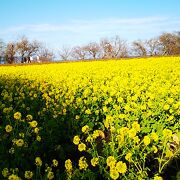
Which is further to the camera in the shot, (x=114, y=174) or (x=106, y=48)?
(x=106, y=48)

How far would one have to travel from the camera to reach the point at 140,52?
268 feet

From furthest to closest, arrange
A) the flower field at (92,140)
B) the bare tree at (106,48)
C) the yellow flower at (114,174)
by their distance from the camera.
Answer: the bare tree at (106,48)
the flower field at (92,140)
the yellow flower at (114,174)

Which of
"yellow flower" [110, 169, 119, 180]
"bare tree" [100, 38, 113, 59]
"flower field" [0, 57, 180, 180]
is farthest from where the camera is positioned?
"bare tree" [100, 38, 113, 59]

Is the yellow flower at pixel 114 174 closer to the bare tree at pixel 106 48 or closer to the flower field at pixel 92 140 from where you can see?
the flower field at pixel 92 140

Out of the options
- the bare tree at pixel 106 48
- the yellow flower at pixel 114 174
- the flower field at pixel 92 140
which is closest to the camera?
the yellow flower at pixel 114 174

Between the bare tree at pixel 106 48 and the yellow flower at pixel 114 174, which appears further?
the bare tree at pixel 106 48

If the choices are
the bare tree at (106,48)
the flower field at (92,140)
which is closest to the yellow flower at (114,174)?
the flower field at (92,140)

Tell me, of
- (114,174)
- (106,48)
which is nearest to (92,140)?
(114,174)

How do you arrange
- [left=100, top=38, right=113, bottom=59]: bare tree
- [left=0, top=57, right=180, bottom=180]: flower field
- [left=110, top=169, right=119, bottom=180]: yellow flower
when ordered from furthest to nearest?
[left=100, top=38, right=113, bottom=59]: bare tree, [left=0, top=57, right=180, bottom=180]: flower field, [left=110, top=169, right=119, bottom=180]: yellow flower

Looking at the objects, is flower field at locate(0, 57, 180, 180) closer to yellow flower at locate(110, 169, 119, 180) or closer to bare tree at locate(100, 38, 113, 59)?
yellow flower at locate(110, 169, 119, 180)

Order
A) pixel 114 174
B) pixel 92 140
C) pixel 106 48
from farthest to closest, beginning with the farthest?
pixel 106 48 → pixel 92 140 → pixel 114 174

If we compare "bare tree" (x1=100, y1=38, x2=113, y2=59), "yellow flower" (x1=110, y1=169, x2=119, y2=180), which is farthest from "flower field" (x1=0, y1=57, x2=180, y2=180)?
"bare tree" (x1=100, y1=38, x2=113, y2=59)

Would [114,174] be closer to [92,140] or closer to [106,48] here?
[92,140]

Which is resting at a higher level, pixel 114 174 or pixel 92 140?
pixel 92 140
